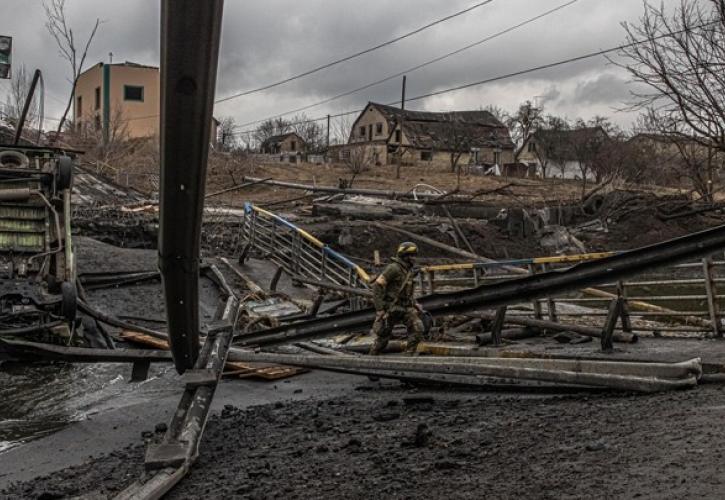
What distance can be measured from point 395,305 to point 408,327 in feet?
1.11

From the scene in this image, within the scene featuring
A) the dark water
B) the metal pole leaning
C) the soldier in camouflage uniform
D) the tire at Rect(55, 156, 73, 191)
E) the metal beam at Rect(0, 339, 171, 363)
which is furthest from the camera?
the tire at Rect(55, 156, 73, 191)

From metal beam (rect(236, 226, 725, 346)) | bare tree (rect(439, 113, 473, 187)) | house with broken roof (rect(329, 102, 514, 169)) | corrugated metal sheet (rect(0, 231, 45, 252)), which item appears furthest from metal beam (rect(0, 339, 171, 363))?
bare tree (rect(439, 113, 473, 187))

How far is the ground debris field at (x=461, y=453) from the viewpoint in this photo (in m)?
4.11

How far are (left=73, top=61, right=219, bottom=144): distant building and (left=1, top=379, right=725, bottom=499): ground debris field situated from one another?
51395 mm

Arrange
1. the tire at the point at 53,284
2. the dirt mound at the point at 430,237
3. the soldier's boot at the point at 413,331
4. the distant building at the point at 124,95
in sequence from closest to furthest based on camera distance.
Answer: the soldier's boot at the point at 413,331 < the tire at the point at 53,284 < the dirt mound at the point at 430,237 < the distant building at the point at 124,95

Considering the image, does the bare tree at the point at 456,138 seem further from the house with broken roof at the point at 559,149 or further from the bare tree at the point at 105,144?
the bare tree at the point at 105,144

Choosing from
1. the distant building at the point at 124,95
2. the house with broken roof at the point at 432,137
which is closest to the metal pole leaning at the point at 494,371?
the distant building at the point at 124,95

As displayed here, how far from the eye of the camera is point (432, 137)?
255ft

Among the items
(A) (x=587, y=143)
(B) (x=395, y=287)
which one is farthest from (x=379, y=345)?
(A) (x=587, y=143)

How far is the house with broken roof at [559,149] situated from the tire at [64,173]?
192 ft

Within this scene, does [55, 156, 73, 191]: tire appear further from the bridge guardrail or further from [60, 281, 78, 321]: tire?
the bridge guardrail

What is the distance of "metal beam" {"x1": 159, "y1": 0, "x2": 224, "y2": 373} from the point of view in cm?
348

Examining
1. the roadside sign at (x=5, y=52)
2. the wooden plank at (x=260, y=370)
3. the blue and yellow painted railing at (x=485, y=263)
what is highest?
the roadside sign at (x=5, y=52)

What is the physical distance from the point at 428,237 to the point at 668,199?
1117 cm
